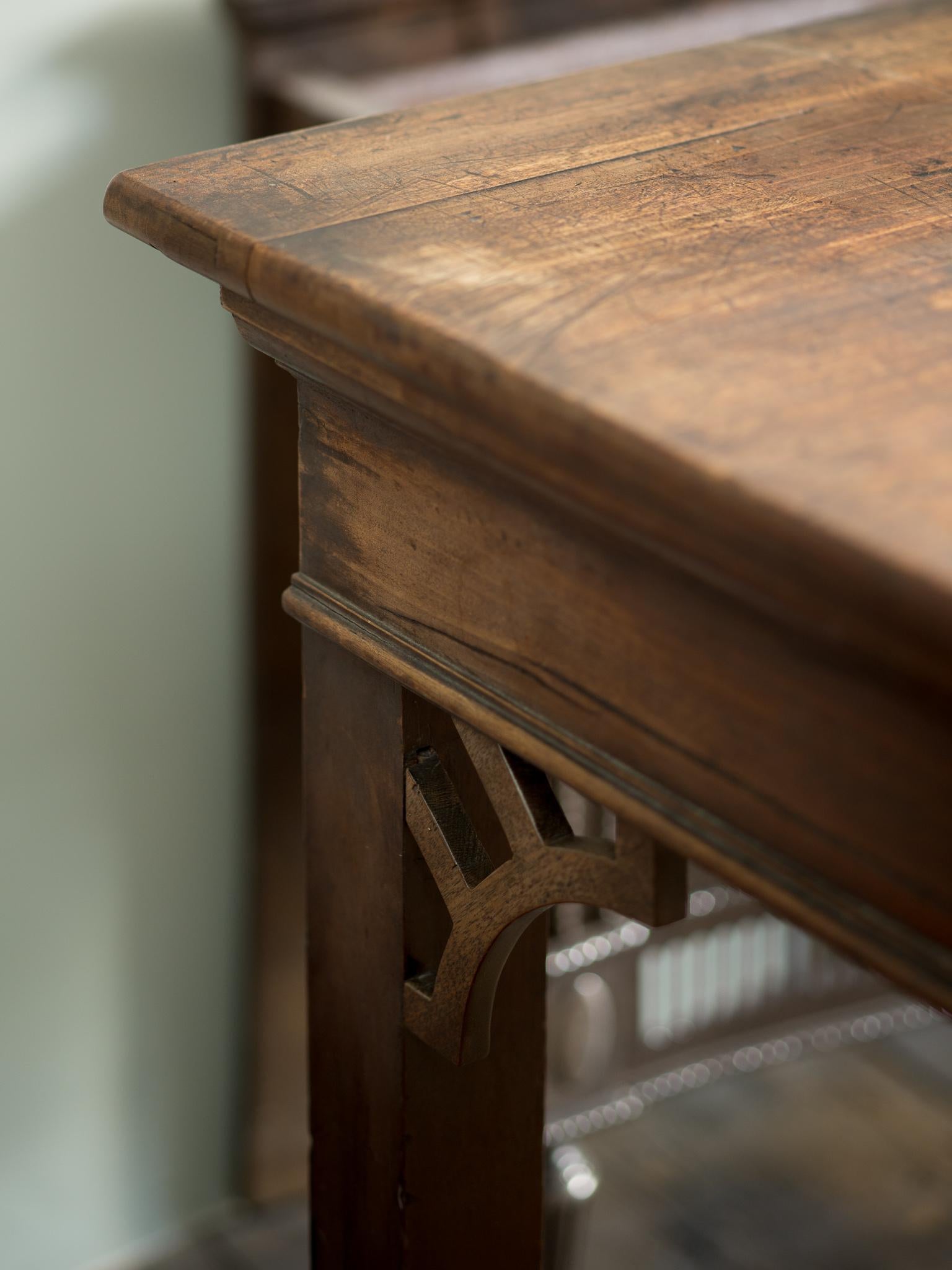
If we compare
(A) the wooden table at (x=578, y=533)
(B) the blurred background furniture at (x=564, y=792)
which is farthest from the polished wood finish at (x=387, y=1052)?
(B) the blurred background furniture at (x=564, y=792)

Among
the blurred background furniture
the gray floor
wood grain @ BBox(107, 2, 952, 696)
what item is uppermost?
wood grain @ BBox(107, 2, 952, 696)

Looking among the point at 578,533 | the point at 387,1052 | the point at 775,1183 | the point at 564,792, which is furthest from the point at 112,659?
the point at 578,533

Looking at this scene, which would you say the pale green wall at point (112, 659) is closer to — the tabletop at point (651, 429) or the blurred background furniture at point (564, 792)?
the blurred background furniture at point (564, 792)

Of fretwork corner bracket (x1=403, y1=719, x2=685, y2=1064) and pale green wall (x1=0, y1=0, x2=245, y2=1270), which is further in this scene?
pale green wall (x1=0, y1=0, x2=245, y2=1270)

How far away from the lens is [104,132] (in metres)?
1.30

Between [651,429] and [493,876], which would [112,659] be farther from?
[651,429]

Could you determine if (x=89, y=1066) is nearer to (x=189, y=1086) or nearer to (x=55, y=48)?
(x=189, y=1086)

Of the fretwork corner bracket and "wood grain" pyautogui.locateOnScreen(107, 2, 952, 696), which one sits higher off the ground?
"wood grain" pyautogui.locateOnScreen(107, 2, 952, 696)

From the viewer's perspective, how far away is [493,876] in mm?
644

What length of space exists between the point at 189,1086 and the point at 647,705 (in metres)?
1.26

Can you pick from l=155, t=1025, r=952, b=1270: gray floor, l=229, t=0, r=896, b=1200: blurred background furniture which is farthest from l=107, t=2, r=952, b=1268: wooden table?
l=155, t=1025, r=952, b=1270: gray floor

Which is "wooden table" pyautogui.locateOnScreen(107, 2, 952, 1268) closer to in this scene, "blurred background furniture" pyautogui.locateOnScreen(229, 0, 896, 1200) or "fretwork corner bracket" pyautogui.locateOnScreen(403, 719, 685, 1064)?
"fretwork corner bracket" pyautogui.locateOnScreen(403, 719, 685, 1064)

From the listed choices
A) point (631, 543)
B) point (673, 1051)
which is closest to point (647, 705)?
point (631, 543)

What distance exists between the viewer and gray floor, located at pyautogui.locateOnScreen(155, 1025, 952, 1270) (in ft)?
5.24
